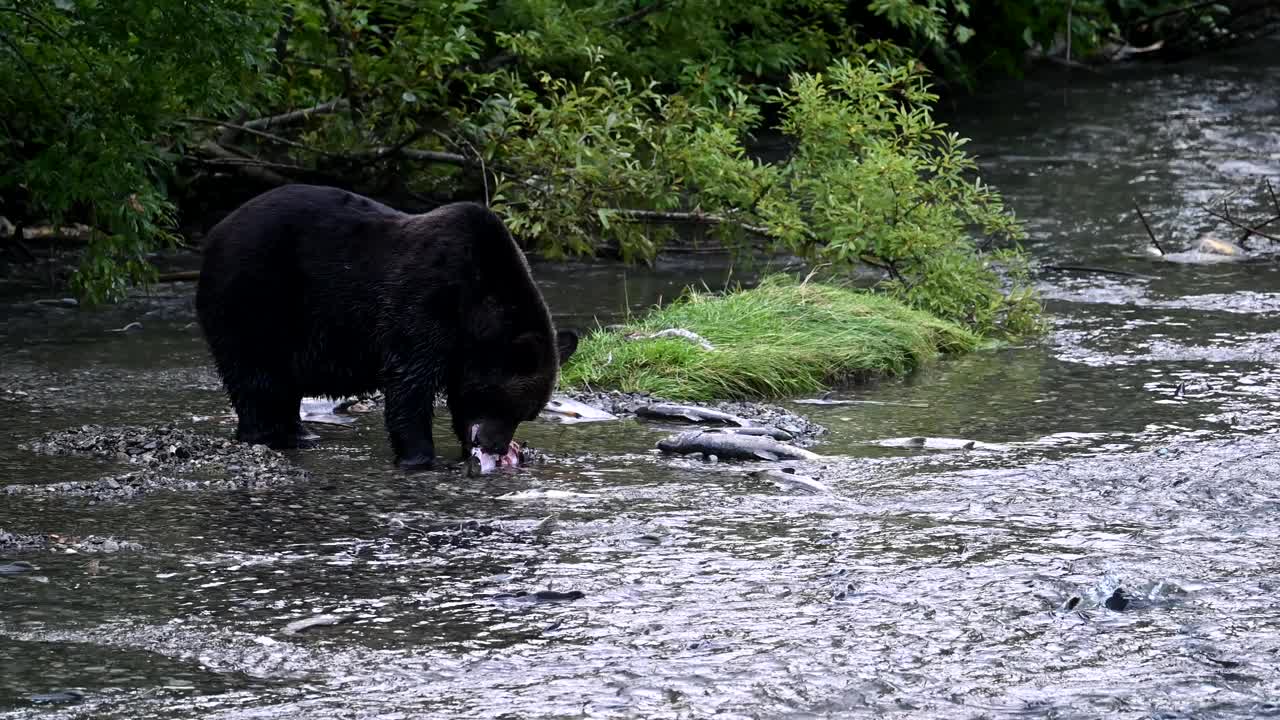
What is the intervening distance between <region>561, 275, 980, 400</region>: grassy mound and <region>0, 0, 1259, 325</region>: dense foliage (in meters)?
0.48

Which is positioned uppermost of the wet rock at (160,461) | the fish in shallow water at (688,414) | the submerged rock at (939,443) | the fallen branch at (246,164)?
the fallen branch at (246,164)

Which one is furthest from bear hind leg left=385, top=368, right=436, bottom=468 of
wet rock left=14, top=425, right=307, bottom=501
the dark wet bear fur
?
wet rock left=14, top=425, right=307, bottom=501

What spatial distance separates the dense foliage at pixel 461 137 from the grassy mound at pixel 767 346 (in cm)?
48

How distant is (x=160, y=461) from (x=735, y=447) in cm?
244

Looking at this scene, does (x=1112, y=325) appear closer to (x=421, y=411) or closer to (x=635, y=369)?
(x=635, y=369)

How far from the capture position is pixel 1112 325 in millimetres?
11227

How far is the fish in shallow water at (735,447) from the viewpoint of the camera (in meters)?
7.38

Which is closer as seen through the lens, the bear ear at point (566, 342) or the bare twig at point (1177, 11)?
the bear ear at point (566, 342)

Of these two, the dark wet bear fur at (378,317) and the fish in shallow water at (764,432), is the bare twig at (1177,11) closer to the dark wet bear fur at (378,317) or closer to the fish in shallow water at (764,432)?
the fish in shallow water at (764,432)

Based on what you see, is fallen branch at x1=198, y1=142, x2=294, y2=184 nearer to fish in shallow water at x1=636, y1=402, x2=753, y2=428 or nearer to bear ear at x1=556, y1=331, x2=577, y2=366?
fish in shallow water at x1=636, y1=402, x2=753, y2=428

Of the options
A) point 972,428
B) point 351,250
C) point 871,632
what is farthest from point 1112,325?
point 871,632

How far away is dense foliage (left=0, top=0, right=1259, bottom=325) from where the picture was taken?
9.98m

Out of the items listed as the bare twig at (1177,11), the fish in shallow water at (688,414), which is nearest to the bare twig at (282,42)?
the fish in shallow water at (688,414)

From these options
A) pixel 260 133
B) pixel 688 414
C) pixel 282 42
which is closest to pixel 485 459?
pixel 688 414
